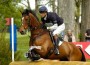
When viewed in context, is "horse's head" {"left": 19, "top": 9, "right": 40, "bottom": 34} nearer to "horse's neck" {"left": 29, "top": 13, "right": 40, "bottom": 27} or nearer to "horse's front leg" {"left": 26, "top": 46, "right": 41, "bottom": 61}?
"horse's neck" {"left": 29, "top": 13, "right": 40, "bottom": 27}

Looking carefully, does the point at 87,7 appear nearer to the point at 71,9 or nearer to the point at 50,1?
the point at 71,9

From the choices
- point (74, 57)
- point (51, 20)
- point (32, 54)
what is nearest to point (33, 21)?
point (51, 20)

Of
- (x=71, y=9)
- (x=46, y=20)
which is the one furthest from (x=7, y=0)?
(x=46, y=20)

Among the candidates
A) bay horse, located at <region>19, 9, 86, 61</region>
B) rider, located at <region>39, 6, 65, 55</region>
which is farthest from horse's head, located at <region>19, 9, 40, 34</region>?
rider, located at <region>39, 6, 65, 55</region>

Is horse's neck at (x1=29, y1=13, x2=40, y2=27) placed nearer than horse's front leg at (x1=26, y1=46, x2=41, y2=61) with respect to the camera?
No

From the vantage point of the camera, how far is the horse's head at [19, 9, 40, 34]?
8591mm

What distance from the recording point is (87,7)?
23.2 m

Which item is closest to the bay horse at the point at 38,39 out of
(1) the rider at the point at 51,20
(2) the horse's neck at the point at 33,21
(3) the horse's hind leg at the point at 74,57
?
(2) the horse's neck at the point at 33,21

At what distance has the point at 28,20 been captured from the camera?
348 inches

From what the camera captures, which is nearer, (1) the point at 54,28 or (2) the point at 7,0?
(1) the point at 54,28

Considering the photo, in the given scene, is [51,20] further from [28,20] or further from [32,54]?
[32,54]

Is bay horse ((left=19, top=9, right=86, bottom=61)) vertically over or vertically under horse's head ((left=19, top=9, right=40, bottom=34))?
under

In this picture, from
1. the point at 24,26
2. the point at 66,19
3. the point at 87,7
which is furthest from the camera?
the point at 87,7

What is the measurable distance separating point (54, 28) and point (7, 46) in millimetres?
2237
